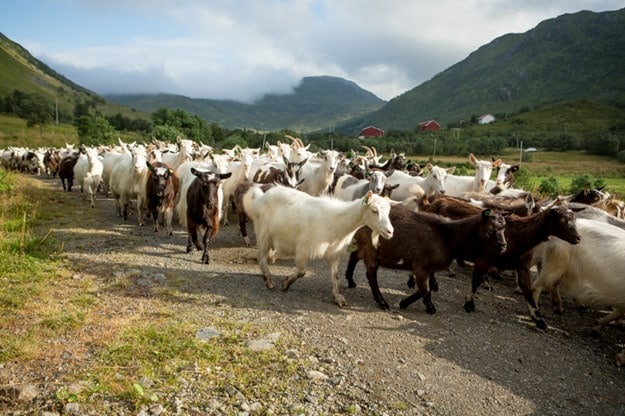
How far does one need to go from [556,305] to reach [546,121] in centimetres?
8226

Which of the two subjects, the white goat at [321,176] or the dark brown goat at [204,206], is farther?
the white goat at [321,176]

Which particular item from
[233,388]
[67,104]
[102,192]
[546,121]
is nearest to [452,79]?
[546,121]

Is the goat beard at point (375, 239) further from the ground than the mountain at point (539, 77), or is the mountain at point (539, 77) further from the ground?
the mountain at point (539, 77)

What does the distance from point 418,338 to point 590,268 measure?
322 cm

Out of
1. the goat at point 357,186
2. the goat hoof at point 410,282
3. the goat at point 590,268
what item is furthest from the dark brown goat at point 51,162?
the goat at point 590,268

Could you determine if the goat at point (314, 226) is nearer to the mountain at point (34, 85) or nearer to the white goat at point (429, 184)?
the white goat at point (429, 184)

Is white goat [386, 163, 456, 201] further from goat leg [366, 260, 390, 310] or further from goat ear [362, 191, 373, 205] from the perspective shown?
goat ear [362, 191, 373, 205]

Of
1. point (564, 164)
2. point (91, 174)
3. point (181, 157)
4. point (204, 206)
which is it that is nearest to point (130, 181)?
point (181, 157)

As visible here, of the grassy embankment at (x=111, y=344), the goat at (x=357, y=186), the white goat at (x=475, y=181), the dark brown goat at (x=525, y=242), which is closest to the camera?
the grassy embankment at (x=111, y=344)

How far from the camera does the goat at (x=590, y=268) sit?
640cm

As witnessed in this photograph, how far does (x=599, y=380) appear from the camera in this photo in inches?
208

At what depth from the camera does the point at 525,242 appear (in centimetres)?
→ 693

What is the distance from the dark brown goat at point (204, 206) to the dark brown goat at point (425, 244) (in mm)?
3327

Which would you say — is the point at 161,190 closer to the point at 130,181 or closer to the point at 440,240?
the point at 130,181
